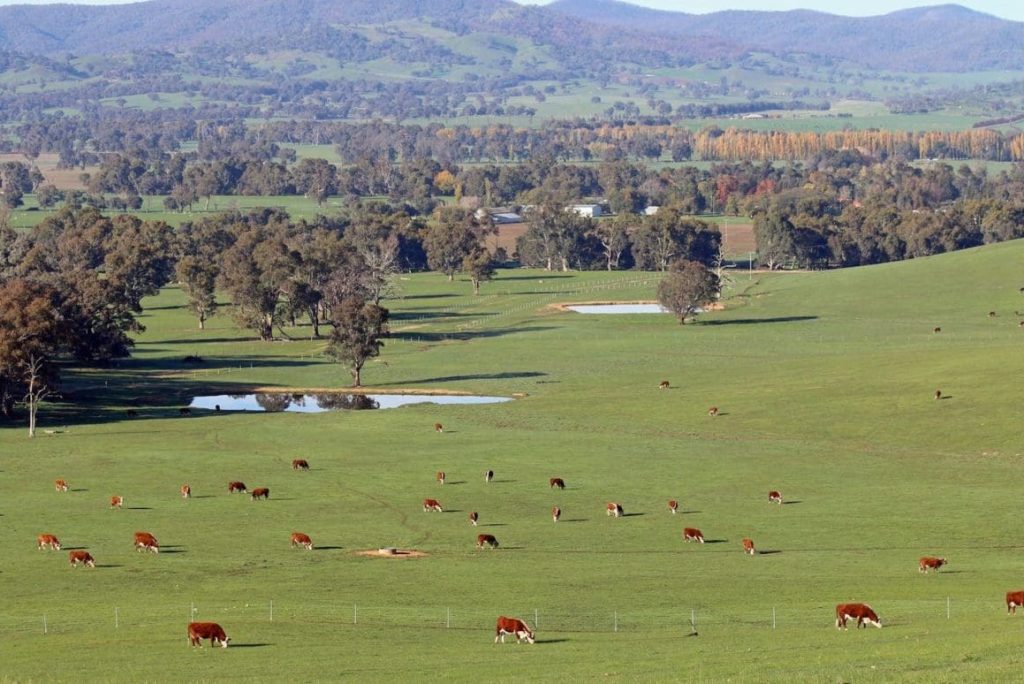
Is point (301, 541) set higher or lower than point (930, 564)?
lower

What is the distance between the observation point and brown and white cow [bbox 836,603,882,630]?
44281 millimetres

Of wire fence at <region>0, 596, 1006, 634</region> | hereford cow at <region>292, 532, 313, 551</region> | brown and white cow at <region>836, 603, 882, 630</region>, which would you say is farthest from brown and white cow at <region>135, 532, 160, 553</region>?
brown and white cow at <region>836, 603, 882, 630</region>

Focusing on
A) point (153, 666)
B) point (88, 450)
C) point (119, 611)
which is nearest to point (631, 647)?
point (153, 666)

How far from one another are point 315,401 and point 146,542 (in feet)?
163

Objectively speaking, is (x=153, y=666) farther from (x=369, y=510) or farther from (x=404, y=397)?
(x=404, y=397)

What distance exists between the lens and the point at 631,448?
8012 cm

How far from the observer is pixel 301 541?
191 feet

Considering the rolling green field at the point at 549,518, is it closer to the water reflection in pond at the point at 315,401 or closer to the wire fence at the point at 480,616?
the wire fence at the point at 480,616

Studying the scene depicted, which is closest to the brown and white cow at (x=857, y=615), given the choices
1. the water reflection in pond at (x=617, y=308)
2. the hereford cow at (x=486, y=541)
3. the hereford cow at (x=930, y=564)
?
the hereford cow at (x=930, y=564)

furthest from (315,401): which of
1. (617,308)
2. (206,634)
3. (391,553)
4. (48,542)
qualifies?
(206,634)

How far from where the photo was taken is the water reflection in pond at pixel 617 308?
158337 mm

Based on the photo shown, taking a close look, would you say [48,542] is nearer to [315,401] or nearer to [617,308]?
[315,401]

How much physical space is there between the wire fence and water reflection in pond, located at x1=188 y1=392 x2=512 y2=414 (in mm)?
52070

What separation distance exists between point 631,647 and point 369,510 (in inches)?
989
